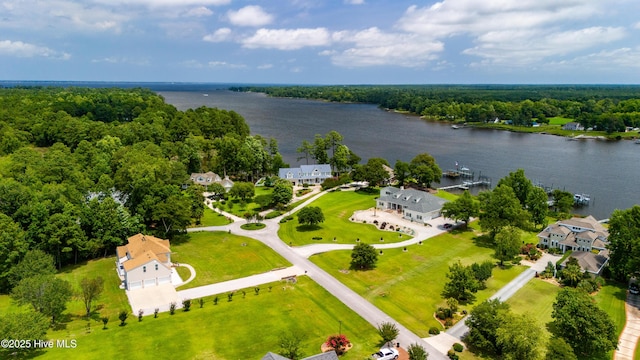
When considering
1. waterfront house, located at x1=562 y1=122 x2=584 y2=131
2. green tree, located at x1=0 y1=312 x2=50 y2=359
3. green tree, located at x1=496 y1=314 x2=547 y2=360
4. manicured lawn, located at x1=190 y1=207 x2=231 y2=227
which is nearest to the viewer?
green tree, located at x1=0 y1=312 x2=50 y2=359

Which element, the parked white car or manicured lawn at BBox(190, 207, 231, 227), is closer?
the parked white car

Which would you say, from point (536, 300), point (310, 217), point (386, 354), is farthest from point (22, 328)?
point (536, 300)

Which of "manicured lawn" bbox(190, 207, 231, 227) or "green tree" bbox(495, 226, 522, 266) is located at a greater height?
"green tree" bbox(495, 226, 522, 266)

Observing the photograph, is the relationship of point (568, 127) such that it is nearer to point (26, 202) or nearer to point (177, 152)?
point (177, 152)

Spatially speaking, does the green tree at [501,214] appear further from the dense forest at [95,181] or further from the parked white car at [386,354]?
the dense forest at [95,181]

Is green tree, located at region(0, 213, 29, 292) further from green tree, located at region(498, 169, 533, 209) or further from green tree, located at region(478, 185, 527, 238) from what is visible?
green tree, located at region(498, 169, 533, 209)

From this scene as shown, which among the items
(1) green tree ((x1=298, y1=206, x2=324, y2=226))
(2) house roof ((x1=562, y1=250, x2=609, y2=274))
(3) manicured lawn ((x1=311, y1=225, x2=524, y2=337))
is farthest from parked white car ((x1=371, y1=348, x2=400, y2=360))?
(1) green tree ((x1=298, y1=206, x2=324, y2=226))

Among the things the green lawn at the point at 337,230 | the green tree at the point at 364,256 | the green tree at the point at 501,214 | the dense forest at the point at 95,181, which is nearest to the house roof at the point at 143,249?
the dense forest at the point at 95,181
